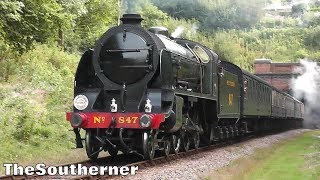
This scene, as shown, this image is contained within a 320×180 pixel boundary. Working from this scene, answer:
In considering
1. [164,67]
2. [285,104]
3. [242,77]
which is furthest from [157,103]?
[285,104]

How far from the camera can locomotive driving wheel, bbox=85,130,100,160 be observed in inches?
472

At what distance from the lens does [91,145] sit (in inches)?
478

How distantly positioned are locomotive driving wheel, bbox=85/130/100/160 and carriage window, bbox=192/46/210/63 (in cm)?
444

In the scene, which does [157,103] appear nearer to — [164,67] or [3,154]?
[164,67]

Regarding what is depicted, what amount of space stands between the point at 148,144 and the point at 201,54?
15.0ft

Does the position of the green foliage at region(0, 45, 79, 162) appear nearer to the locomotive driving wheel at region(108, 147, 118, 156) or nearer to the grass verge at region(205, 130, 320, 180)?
the locomotive driving wheel at region(108, 147, 118, 156)

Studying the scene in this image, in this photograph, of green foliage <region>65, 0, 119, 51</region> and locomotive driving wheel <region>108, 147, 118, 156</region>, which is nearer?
locomotive driving wheel <region>108, 147, 118, 156</region>

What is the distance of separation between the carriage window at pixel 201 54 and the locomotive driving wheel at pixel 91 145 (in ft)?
14.6

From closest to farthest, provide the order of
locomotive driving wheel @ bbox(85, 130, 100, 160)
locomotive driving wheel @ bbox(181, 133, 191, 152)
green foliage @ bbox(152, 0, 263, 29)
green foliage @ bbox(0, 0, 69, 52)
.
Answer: locomotive driving wheel @ bbox(85, 130, 100, 160) → locomotive driving wheel @ bbox(181, 133, 191, 152) → green foliage @ bbox(0, 0, 69, 52) → green foliage @ bbox(152, 0, 263, 29)

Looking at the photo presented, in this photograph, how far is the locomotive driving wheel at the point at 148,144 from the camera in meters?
11.5

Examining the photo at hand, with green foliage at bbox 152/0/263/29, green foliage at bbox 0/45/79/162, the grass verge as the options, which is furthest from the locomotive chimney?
green foliage at bbox 152/0/263/29

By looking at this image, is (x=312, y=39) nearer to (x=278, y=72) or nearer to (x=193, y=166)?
(x=278, y=72)

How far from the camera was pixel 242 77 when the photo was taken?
20.5 meters

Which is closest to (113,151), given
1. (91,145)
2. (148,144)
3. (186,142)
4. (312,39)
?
(91,145)
